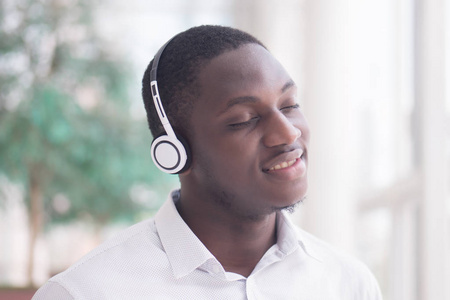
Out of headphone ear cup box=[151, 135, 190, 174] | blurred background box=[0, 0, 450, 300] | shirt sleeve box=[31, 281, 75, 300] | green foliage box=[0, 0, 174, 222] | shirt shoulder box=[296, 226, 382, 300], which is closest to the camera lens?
shirt sleeve box=[31, 281, 75, 300]

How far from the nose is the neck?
18 cm

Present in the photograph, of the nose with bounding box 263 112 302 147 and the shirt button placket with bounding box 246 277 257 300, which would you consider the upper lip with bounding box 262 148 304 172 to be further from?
the shirt button placket with bounding box 246 277 257 300

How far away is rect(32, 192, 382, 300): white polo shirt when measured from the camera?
3.90ft

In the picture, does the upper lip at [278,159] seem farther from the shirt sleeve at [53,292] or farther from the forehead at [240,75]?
the shirt sleeve at [53,292]

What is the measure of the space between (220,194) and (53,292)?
1.26 ft

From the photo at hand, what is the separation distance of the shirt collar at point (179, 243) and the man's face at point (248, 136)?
0.10 meters

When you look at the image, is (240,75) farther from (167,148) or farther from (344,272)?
(344,272)

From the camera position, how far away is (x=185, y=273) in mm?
1220

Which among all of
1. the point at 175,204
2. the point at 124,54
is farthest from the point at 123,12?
the point at 175,204

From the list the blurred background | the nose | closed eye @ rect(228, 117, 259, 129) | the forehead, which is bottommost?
the blurred background

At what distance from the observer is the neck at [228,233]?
4.22 feet

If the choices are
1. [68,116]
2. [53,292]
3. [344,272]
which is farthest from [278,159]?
[68,116]

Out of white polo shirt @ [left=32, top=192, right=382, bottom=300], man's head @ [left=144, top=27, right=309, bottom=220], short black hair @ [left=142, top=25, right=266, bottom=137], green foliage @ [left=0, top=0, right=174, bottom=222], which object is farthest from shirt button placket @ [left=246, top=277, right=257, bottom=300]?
green foliage @ [left=0, top=0, right=174, bottom=222]

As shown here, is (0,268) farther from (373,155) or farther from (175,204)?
(175,204)
